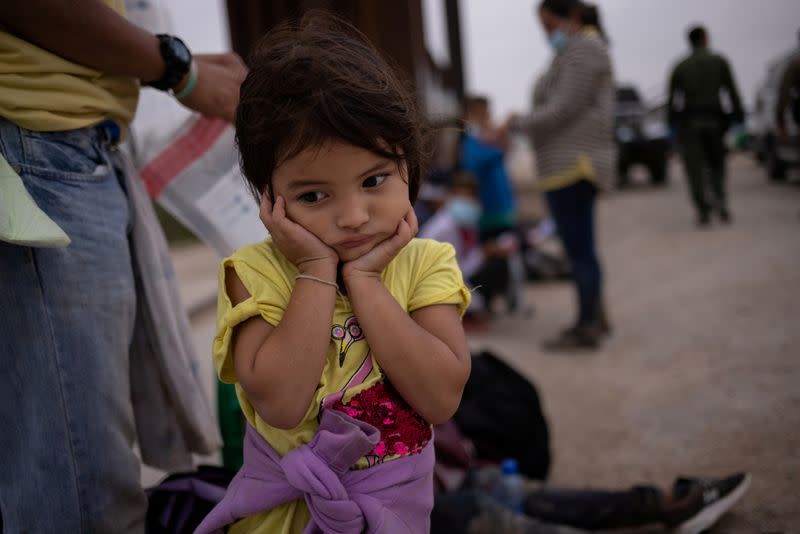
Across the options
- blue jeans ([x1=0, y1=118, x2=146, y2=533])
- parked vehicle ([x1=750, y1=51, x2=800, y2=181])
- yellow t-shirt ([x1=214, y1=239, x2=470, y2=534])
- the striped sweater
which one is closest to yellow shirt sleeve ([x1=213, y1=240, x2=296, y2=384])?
yellow t-shirt ([x1=214, y1=239, x2=470, y2=534])

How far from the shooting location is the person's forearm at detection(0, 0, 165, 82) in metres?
1.29

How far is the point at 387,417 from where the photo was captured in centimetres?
124

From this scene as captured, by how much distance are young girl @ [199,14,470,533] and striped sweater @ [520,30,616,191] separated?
2954mm

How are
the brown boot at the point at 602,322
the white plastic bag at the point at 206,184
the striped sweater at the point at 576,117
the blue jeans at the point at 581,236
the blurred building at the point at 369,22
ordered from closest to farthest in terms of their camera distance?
the white plastic bag at the point at 206,184
the striped sweater at the point at 576,117
the blue jeans at the point at 581,236
the brown boot at the point at 602,322
the blurred building at the point at 369,22

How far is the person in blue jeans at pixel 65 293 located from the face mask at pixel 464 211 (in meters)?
3.88

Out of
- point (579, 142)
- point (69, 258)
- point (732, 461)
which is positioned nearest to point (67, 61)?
point (69, 258)

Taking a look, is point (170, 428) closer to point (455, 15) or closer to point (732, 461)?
point (732, 461)

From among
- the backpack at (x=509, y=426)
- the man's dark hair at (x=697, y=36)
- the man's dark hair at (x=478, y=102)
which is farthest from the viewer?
the man's dark hair at (x=697, y=36)

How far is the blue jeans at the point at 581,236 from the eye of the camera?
13.5 ft

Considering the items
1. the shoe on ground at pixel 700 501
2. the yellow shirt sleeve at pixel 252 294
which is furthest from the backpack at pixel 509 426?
the yellow shirt sleeve at pixel 252 294

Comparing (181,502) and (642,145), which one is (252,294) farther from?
(642,145)

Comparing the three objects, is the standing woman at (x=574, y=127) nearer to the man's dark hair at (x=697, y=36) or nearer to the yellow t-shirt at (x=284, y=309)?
the yellow t-shirt at (x=284, y=309)

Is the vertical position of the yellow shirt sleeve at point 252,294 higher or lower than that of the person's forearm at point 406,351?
higher

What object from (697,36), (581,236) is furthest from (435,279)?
(697,36)
